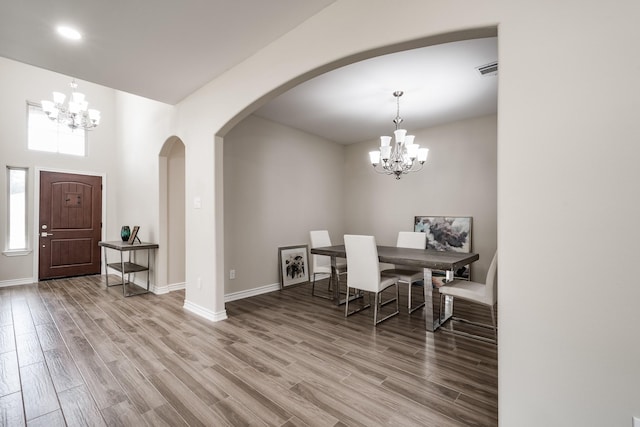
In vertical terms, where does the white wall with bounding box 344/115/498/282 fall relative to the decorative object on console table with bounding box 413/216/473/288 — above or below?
above

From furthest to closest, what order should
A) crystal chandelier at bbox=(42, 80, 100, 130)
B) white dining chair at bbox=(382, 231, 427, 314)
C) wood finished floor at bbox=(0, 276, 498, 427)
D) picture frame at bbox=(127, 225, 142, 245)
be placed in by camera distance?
picture frame at bbox=(127, 225, 142, 245) < crystal chandelier at bbox=(42, 80, 100, 130) < white dining chair at bbox=(382, 231, 427, 314) < wood finished floor at bbox=(0, 276, 498, 427)

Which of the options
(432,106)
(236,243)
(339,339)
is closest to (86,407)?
(339,339)

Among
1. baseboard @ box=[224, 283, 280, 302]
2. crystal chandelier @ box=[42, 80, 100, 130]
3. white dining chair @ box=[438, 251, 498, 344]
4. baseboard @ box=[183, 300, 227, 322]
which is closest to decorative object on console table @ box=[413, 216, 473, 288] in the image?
white dining chair @ box=[438, 251, 498, 344]

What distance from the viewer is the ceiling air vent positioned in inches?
111

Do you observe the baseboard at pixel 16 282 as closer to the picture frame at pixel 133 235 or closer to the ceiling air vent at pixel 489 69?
the picture frame at pixel 133 235

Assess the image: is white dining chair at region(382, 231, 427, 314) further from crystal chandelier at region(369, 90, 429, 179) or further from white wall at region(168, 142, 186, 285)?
white wall at region(168, 142, 186, 285)

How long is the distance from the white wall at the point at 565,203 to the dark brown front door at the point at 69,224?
6.68 m

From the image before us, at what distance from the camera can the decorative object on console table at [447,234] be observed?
14.7 feet

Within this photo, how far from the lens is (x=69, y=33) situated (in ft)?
7.89

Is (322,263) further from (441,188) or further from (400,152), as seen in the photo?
(441,188)

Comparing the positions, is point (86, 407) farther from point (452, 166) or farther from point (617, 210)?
point (452, 166)

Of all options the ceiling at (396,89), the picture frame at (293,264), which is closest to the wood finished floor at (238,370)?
the picture frame at (293,264)

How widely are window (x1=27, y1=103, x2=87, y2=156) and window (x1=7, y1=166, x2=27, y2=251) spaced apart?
0.54m

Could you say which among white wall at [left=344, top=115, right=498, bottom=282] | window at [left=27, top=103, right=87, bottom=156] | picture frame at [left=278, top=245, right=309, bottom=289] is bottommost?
picture frame at [left=278, top=245, right=309, bottom=289]
